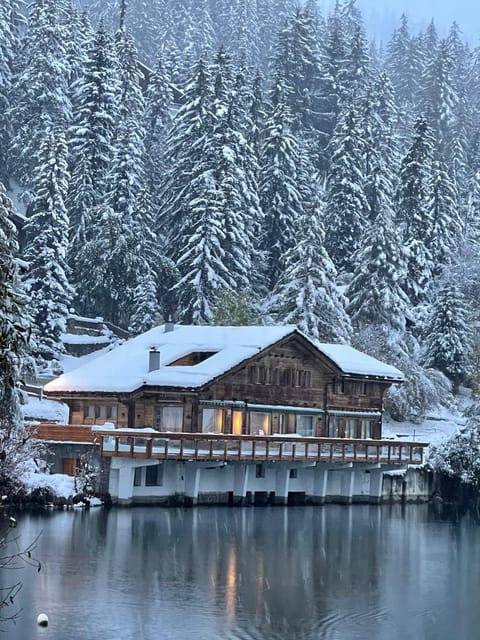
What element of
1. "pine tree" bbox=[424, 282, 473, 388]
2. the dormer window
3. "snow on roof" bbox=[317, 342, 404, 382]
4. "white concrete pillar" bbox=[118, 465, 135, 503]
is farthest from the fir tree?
"pine tree" bbox=[424, 282, 473, 388]

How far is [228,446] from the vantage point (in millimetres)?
54375

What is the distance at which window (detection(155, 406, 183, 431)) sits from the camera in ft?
191

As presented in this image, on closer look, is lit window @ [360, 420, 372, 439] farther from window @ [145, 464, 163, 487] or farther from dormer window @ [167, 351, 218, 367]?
window @ [145, 464, 163, 487]

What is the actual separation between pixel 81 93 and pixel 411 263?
2846cm

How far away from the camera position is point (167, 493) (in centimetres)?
5434

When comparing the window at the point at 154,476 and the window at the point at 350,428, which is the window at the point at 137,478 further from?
the window at the point at 350,428

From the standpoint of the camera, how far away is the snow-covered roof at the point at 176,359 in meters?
57.7

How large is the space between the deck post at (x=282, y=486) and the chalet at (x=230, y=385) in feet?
9.75

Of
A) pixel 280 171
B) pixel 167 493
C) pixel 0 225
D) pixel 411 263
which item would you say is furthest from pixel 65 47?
pixel 0 225

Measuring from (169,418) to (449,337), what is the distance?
31.1 metres

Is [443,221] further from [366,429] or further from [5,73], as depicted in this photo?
[5,73]

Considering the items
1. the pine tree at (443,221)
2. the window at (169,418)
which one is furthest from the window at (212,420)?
the pine tree at (443,221)

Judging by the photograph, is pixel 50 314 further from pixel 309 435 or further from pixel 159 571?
pixel 159 571

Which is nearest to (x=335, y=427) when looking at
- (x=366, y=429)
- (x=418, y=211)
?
(x=366, y=429)
